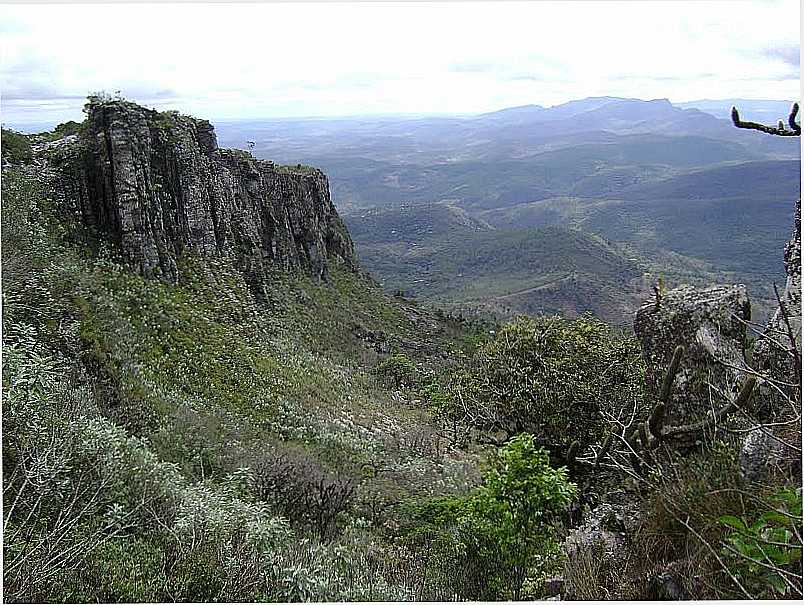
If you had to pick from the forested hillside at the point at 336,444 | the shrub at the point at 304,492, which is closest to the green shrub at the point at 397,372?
the forested hillside at the point at 336,444

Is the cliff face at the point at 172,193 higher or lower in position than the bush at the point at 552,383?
higher

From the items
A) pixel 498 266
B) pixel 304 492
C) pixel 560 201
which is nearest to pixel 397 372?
pixel 304 492

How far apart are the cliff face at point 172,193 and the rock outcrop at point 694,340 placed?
9291mm

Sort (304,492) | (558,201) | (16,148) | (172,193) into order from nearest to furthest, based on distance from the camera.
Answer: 1. (304,492)
2. (16,148)
3. (172,193)
4. (558,201)

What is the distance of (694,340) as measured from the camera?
5.02 m

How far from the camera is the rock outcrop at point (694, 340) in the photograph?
14.9 feet

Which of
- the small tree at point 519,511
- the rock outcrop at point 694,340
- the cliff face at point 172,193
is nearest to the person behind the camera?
the small tree at point 519,511

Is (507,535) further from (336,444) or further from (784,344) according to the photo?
(336,444)

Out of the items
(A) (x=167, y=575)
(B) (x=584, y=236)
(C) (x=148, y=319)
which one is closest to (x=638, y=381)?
(A) (x=167, y=575)

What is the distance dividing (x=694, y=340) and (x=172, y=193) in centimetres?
1156

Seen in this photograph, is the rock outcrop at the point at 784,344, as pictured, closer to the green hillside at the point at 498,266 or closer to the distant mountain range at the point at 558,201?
the distant mountain range at the point at 558,201

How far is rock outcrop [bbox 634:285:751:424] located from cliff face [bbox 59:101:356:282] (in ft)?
30.5

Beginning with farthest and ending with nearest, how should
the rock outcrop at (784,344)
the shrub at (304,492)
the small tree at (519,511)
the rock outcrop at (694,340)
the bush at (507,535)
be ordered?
the shrub at (304,492) → the rock outcrop at (694,340) → the small tree at (519,511) → the bush at (507,535) → the rock outcrop at (784,344)

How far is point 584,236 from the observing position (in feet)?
170
